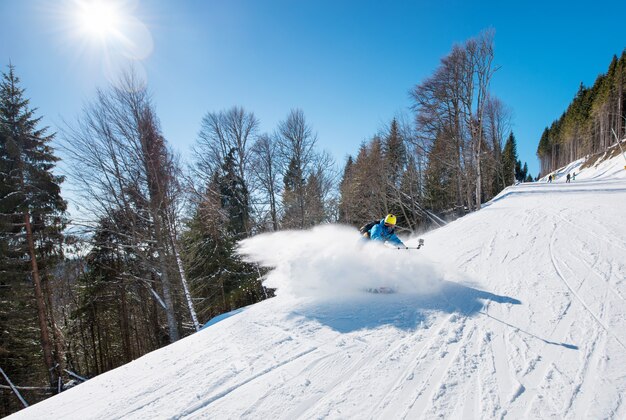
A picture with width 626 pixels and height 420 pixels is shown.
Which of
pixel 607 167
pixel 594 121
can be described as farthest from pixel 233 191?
pixel 594 121

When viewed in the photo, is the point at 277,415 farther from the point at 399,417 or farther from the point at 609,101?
the point at 609,101

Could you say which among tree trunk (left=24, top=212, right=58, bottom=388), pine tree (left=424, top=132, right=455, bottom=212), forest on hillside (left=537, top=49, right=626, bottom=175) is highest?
forest on hillside (left=537, top=49, right=626, bottom=175)

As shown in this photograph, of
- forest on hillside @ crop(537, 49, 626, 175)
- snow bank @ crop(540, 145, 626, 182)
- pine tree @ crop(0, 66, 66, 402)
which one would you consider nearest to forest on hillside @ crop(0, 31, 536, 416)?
pine tree @ crop(0, 66, 66, 402)

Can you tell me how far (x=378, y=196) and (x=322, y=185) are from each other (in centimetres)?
611

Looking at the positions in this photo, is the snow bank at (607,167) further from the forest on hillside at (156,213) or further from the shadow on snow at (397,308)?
the shadow on snow at (397,308)

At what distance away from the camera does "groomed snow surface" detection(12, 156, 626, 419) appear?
8.44 feet

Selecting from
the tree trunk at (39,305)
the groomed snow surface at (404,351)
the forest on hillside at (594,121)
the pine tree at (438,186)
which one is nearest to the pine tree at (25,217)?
the tree trunk at (39,305)

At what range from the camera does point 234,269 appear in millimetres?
19344

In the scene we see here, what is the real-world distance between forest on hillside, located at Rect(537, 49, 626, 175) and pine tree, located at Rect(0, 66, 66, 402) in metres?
47.3

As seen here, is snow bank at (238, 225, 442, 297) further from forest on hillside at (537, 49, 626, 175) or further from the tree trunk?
forest on hillside at (537, 49, 626, 175)

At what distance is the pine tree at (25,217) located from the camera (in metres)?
10.6

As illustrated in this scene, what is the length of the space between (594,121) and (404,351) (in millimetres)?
70535

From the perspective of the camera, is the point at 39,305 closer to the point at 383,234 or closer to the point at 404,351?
the point at 383,234

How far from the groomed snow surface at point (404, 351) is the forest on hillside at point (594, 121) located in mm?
38203
